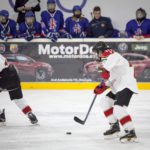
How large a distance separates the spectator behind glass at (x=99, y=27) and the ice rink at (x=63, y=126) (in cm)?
157

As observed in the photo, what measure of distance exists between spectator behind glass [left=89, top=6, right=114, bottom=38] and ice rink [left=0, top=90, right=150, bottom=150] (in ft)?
5.15

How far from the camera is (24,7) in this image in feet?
37.8

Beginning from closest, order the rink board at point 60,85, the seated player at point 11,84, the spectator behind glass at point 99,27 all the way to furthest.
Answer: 1. the seated player at point 11,84
2. the rink board at point 60,85
3. the spectator behind glass at point 99,27

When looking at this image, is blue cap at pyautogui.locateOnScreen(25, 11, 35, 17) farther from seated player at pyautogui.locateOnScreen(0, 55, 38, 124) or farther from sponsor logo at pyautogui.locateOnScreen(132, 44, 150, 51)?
seated player at pyautogui.locateOnScreen(0, 55, 38, 124)

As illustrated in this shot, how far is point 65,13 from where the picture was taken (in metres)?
11.8

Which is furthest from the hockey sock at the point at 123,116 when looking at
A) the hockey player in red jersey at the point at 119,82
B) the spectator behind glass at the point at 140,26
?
the spectator behind glass at the point at 140,26

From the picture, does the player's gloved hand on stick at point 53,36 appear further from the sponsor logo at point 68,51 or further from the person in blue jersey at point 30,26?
the person in blue jersey at point 30,26

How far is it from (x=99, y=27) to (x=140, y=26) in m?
0.77

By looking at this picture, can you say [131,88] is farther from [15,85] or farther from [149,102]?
[149,102]

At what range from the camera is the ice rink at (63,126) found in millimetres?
5375

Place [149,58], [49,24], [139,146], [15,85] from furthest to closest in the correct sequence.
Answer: [49,24] → [149,58] → [15,85] → [139,146]

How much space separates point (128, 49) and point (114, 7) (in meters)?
1.88

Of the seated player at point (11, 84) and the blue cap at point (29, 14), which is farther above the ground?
the blue cap at point (29, 14)

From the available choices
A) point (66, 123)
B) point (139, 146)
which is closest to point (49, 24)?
point (66, 123)
